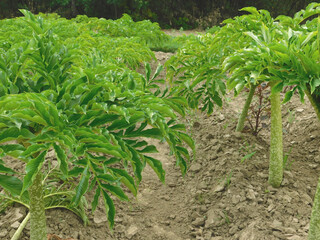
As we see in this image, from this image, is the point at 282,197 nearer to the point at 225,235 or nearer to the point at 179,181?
the point at 225,235

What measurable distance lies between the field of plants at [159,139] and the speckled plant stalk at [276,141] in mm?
11

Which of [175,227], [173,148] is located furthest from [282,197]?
[173,148]

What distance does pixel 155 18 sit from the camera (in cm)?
1617

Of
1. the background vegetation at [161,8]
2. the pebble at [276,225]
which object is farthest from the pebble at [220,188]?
the background vegetation at [161,8]

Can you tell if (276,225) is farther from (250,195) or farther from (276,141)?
(276,141)

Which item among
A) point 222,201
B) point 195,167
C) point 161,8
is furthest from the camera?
point 161,8

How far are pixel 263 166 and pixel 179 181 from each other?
102cm

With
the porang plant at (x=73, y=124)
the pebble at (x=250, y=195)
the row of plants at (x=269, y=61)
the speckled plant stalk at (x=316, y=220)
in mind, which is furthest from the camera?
the pebble at (x=250, y=195)

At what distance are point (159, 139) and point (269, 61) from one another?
0.94m

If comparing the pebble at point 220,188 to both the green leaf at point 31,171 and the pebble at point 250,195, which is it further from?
the green leaf at point 31,171

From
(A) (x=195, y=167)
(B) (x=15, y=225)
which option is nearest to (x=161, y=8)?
(A) (x=195, y=167)

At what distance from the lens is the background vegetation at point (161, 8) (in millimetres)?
15914

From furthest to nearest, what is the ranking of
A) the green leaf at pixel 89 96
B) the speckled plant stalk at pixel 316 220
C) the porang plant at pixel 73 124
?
1. the speckled plant stalk at pixel 316 220
2. the green leaf at pixel 89 96
3. the porang plant at pixel 73 124

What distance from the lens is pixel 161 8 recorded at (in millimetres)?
16422
